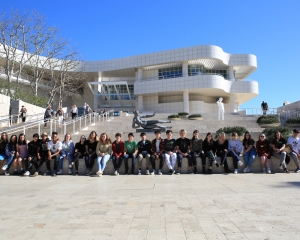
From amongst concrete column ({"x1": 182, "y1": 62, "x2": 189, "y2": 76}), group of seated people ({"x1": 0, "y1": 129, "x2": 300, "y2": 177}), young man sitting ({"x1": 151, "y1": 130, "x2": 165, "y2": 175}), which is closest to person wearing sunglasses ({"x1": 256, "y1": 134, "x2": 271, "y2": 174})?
group of seated people ({"x1": 0, "y1": 129, "x2": 300, "y2": 177})

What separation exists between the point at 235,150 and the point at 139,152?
301cm

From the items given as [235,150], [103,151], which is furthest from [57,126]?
[235,150]

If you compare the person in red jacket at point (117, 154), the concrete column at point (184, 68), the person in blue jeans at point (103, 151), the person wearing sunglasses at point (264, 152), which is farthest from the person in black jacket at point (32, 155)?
the concrete column at point (184, 68)

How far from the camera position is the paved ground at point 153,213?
268 centimetres

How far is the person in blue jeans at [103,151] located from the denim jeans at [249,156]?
4.25 meters

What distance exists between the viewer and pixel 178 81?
37656 millimetres

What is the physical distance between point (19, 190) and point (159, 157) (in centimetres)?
396

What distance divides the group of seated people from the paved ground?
2718 mm

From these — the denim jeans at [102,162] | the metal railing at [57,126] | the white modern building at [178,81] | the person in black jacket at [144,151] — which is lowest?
the denim jeans at [102,162]

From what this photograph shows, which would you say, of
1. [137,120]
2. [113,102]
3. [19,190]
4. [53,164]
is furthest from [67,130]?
[113,102]

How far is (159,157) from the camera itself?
25.7 feet

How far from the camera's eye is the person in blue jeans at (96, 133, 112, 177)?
768 centimetres

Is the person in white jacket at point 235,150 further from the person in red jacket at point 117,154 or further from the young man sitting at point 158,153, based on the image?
the person in red jacket at point 117,154

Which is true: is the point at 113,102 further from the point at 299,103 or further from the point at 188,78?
the point at 299,103
